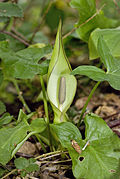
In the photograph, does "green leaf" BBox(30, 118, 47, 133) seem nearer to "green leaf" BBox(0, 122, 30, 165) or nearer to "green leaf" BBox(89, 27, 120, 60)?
"green leaf" BBox(0, 122, 30, 165)

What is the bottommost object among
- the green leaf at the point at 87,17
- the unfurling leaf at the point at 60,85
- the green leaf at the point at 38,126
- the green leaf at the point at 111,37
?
the green leaf at the point at 38,126

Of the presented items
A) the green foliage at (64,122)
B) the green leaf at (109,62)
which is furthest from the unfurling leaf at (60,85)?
the green leaf at (109,62)

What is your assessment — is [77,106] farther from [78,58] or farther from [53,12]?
[53,12]

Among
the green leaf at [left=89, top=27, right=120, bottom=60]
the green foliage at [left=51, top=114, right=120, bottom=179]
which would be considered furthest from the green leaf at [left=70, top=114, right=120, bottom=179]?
the green leaf at [left=89, top=27, right=120, bottom=60]

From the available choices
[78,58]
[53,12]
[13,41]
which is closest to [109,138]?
[13,41]

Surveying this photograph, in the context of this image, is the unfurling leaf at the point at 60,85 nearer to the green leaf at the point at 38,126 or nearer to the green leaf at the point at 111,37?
the green leaf at the point at 38,126
